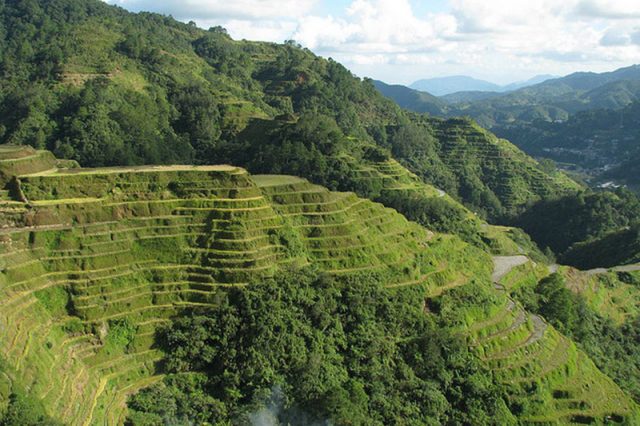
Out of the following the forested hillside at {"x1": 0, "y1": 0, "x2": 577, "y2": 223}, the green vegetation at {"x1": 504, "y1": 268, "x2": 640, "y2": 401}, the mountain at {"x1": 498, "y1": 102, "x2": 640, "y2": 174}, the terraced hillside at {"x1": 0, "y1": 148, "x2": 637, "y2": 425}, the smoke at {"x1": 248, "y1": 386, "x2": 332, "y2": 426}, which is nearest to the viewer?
the terraced hillside at {"x1": 0, "y1": 148, "x2": 637, "y2": 425}

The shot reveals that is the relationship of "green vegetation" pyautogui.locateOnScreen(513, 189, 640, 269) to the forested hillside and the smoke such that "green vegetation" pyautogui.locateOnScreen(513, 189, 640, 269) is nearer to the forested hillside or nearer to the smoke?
the forested hillside

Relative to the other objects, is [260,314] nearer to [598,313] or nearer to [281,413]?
[281,413]

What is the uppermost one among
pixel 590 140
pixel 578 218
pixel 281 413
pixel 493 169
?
pixel 590 140

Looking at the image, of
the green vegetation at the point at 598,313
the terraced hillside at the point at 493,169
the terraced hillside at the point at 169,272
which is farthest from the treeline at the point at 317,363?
the terraced hillside at the point at 493,169

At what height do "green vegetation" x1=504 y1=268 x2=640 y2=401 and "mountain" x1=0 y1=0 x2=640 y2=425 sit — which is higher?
"mountain" x1=0 y1=0 x2=640 y2=425

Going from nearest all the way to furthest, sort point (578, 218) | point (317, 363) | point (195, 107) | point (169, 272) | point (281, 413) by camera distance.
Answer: point (281, 413), point (317, 363), point (169, 272), point (195, 107), point (578, 218)

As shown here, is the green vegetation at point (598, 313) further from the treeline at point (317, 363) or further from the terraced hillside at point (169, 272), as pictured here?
the treeline at point (317, 363)

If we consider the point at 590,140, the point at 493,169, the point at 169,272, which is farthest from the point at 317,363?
the point at 590,140

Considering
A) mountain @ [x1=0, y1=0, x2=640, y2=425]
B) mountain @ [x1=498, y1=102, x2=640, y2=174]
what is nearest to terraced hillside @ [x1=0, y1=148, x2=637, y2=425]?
mountain @ [x1=0, y1=0, x2=640, y2=425]
